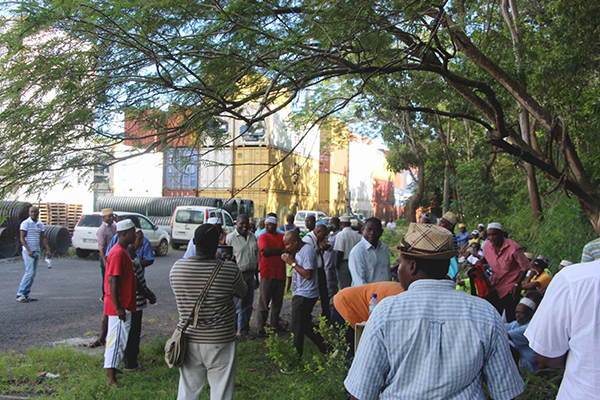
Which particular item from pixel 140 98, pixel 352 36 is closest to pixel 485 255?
pixel 352 36

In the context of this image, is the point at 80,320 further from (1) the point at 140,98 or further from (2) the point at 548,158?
(2) the point at 548,158

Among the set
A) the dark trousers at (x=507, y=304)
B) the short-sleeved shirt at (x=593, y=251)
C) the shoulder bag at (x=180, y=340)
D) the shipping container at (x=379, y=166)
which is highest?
the shipping container at (x=379, y=166)

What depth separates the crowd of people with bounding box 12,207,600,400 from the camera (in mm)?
1985

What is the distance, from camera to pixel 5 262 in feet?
49.3

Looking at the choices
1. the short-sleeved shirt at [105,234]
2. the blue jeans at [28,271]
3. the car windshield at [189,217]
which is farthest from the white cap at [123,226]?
the car windshield at [189,217]

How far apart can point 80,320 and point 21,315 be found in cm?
101

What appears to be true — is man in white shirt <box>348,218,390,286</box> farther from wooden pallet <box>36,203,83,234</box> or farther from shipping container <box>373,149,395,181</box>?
shipping container <box>373,149,395,181</box>

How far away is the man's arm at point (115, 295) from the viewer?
5.11 m

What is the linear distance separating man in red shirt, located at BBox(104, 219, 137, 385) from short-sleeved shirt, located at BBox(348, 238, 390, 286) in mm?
→ 2324

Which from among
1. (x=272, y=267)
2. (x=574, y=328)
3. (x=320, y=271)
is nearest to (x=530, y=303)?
(x=320, y=271)

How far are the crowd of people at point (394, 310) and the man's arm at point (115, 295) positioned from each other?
0.5 inches

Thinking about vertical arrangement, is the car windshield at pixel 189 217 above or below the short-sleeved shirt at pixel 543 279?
above

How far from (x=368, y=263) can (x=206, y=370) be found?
2271mm

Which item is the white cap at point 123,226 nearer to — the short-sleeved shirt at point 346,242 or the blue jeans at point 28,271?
the short-sleeved shirt at point 346,242
